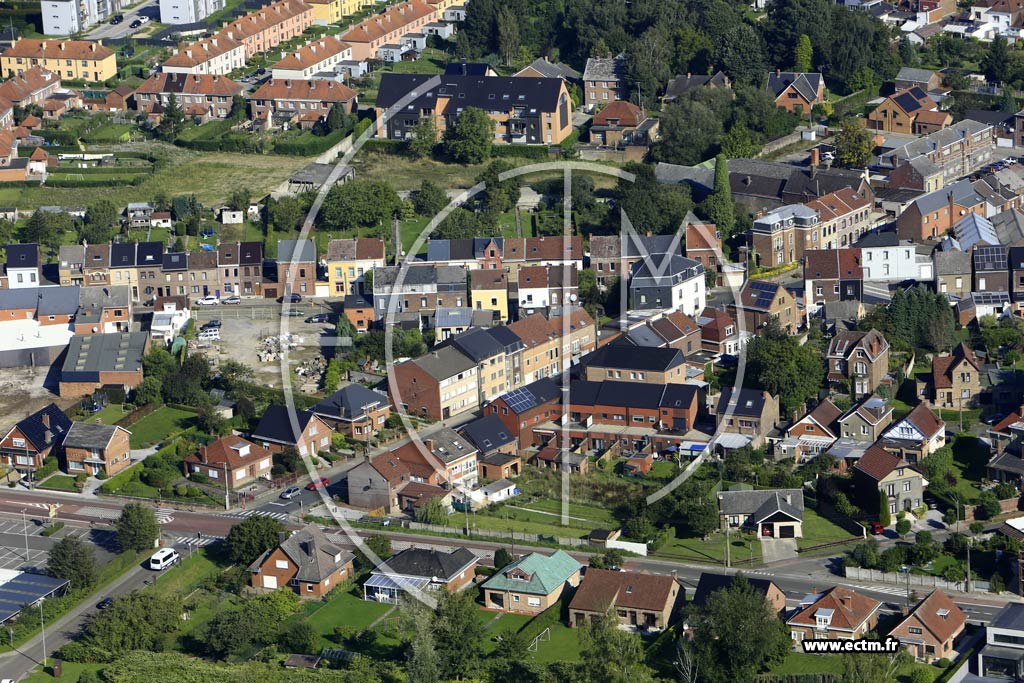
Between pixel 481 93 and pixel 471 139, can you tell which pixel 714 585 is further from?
pixel 481 93

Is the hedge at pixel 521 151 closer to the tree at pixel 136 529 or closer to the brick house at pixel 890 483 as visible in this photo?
the brick house at pixel 890 483

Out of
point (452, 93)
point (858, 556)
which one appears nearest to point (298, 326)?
point (452, 93)

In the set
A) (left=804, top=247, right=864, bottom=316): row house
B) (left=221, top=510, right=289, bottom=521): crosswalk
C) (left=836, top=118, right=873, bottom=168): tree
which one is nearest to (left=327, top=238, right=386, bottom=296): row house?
(left=804, top=247, right=864, bottom=316): row house

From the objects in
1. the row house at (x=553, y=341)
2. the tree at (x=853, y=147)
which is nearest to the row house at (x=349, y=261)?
the row house at (x=553, y=341)

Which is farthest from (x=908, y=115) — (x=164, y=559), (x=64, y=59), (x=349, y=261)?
(x=164, y=559)

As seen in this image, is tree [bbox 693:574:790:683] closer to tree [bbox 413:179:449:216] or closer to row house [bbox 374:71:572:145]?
tree [bbox 413:179:449:216]
